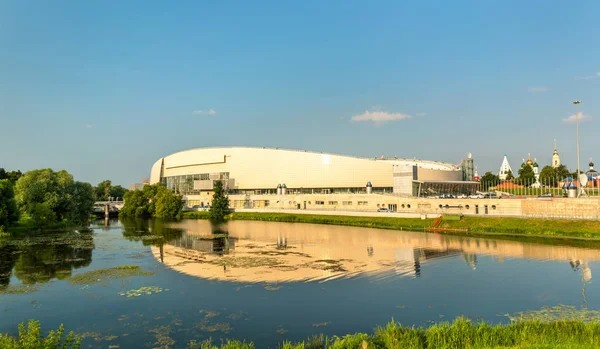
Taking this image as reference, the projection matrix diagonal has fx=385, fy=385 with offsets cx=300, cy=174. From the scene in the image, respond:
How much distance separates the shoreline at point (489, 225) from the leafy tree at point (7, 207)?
3692 centimetres

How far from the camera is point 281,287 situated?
21172mm

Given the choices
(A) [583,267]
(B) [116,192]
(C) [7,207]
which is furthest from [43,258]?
(B) [116,192]

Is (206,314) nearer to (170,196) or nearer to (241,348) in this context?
(241,348)

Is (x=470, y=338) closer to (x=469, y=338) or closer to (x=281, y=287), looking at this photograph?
(x=469, y=338)

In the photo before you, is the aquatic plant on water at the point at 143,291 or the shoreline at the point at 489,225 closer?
A: the aquatic plant on water at the point at 143,291

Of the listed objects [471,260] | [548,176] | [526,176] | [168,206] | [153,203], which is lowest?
[471,260]

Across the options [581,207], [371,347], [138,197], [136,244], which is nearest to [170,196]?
[138,197]

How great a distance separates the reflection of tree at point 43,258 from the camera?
2470 centimetres

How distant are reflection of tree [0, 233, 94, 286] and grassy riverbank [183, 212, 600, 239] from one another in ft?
110

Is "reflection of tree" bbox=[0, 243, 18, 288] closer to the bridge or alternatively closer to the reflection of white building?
the reflection of white building

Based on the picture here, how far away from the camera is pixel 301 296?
19.5 metres

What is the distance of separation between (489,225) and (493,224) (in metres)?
0.47

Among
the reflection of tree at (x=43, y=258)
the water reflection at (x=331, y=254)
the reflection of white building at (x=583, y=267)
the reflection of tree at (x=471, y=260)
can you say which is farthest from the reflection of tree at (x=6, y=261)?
the reflection of white building at (x=583, y=267)

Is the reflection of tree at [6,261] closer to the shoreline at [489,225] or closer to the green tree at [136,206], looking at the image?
the shoreline at [489,225]
